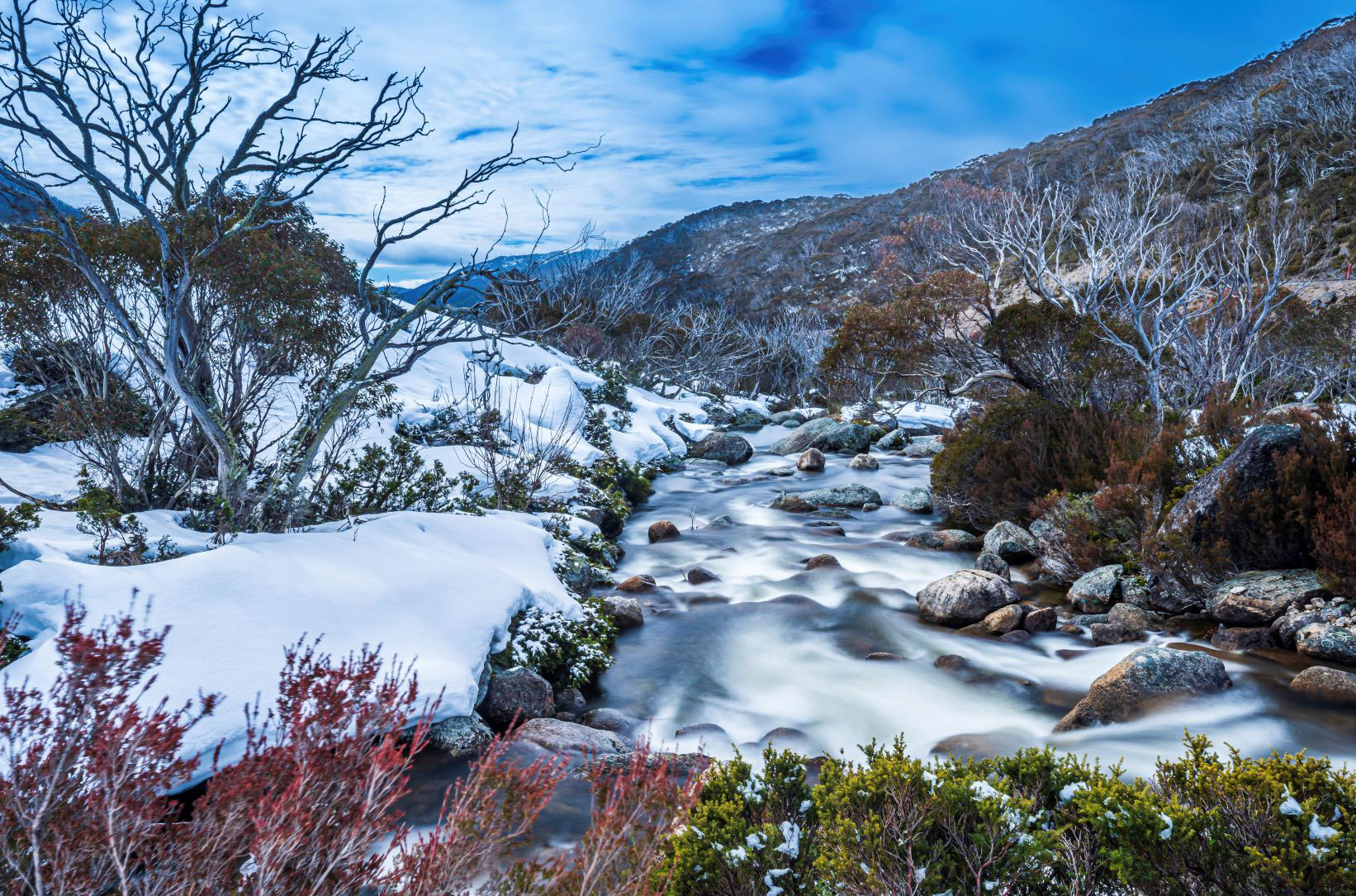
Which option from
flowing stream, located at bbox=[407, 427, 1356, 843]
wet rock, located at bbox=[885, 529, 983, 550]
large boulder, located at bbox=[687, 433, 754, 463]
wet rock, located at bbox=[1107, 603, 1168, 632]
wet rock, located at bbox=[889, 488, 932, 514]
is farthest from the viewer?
large boulder, located at bbox=[687, 433, 754, 463]

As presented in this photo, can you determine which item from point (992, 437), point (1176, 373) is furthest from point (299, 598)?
point (1176, 373)

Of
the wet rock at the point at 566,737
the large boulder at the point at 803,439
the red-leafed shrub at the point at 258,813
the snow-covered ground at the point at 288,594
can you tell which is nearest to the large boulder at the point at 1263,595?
the wet rock at the point at 566,737

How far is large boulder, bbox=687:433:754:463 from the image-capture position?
21750 millimetres

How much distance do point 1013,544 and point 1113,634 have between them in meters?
3.04

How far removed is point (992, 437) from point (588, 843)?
37.2 feet

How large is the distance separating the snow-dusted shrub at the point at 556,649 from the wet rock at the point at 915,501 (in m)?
8.83

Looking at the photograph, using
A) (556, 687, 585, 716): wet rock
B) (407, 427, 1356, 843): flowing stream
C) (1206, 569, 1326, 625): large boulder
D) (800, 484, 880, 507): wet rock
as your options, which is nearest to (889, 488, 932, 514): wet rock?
(800, 484, 880, 507): wet rock

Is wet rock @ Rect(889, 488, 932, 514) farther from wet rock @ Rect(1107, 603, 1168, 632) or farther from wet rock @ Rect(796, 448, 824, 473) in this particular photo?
wet rock @ Rect(1107, 603, 1168, 632)

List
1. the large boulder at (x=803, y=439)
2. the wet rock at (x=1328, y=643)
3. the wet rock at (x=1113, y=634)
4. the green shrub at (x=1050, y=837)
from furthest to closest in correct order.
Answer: the large boulder at (x=803, y=439) → the wet rock at (x=1113, y=634) → the wet rock at (x=1328, y=643) → the green shrub at (x=1050, y=837)

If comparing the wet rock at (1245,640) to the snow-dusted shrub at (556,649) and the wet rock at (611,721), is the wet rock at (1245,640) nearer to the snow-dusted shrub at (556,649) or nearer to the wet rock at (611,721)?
the wet rock at (611,721)

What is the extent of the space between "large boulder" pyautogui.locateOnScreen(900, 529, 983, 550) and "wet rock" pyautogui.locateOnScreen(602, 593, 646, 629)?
519 centimetres

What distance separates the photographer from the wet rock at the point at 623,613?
8.43 metres

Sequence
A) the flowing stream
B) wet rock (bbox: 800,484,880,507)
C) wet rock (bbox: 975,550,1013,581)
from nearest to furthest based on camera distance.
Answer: the flowing stream → wet rock (bbox: 975,550,1013,581) → wet rock (bbox: 800,484,880,507)

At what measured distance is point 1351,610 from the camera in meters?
6.17
